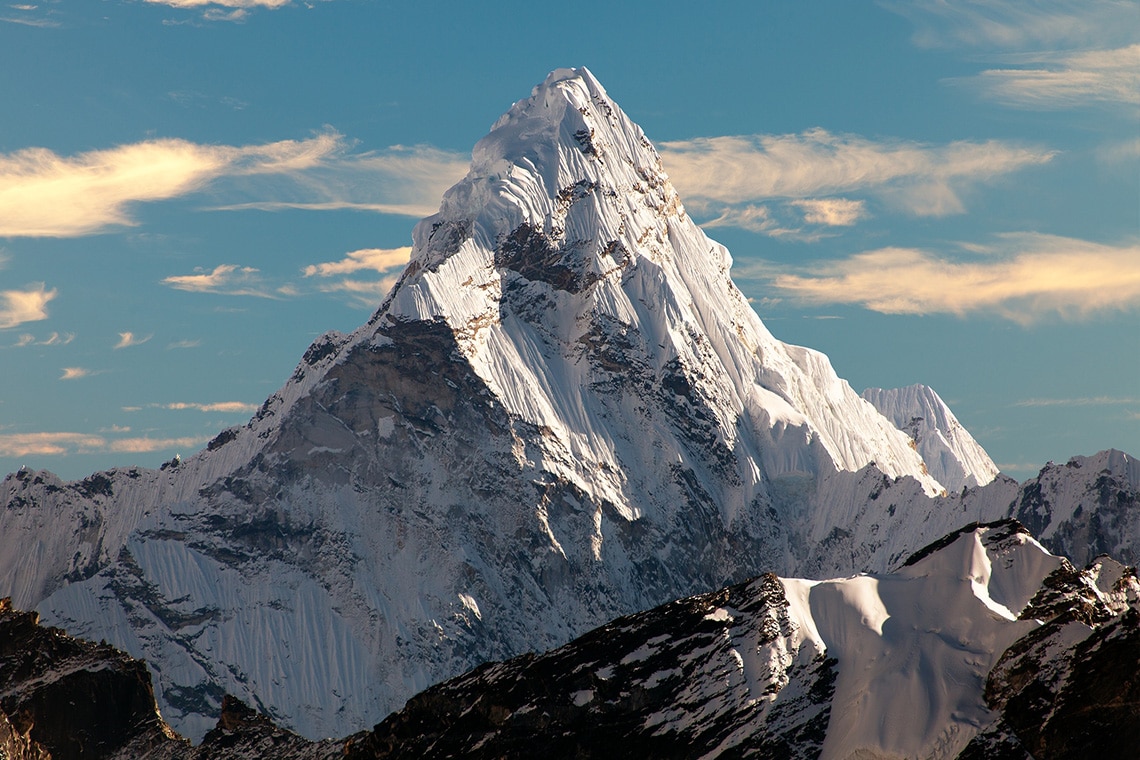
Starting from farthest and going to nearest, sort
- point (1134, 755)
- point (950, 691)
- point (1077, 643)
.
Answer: point (950, 691) → point (1077, 643) → point (1134, 755)

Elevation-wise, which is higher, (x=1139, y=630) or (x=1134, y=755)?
(x=1139, y=630)

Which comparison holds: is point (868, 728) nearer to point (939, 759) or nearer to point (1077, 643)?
point (939, 759)

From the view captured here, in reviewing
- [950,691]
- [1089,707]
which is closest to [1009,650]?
[950,691]

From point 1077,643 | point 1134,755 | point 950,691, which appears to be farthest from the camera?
point 950,691

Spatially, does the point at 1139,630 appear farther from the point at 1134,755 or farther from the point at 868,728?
the point at 868,728

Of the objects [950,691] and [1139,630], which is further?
[950,691]

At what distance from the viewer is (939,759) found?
608 ft

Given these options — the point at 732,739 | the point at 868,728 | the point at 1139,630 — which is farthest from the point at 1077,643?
the point at 732,739

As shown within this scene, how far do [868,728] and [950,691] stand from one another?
10.2 metres

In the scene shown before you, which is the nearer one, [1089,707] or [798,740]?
[1089,707]

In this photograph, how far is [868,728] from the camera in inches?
7579

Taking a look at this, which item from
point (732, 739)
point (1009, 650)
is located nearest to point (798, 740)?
point (732, 739)

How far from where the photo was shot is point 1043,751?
177m

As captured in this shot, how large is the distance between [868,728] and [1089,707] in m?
25.5
